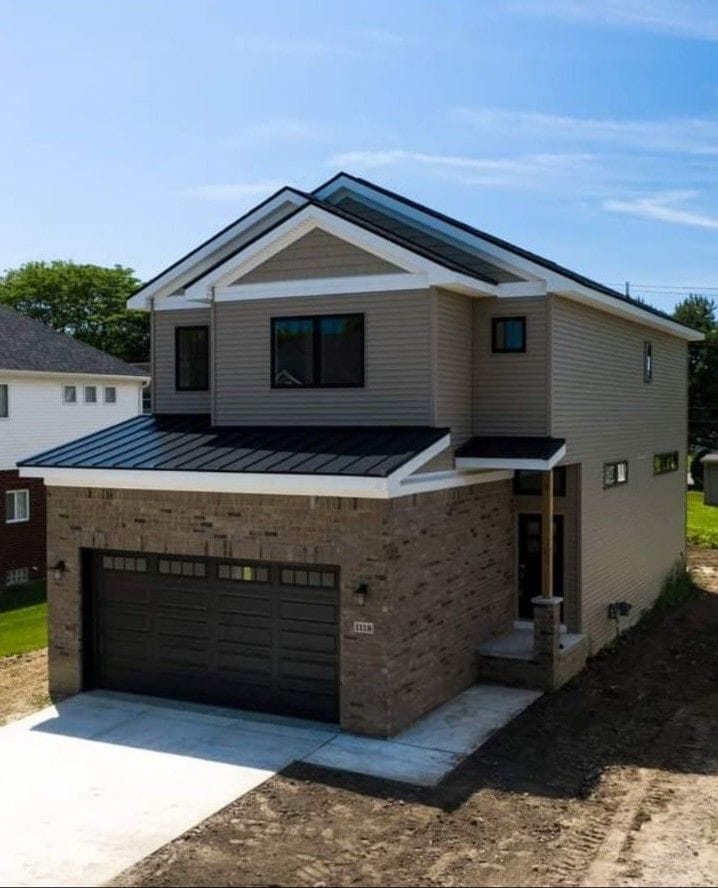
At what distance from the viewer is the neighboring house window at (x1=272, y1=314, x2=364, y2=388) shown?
50.4 ft

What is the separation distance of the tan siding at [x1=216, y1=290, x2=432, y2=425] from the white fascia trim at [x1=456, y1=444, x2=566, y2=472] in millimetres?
875

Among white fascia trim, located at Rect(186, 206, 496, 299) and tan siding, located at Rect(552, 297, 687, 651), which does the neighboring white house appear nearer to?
white fascia trim, located at Rect(186, 206, 496, 299)

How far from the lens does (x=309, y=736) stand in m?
12.9

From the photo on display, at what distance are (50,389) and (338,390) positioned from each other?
17547 millimetres

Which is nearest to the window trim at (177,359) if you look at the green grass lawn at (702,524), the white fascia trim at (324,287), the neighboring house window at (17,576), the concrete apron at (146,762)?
the white fascia trim at (324,287)

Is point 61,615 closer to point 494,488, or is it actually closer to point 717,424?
point 494,488

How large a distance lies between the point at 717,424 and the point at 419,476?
4938cm

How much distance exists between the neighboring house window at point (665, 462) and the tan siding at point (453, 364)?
8.40 metres

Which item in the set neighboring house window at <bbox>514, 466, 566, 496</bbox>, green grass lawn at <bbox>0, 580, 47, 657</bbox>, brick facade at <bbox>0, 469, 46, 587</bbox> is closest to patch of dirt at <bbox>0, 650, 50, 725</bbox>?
green grass lawn at <bbox>0, 580, 47, 657</bbox>

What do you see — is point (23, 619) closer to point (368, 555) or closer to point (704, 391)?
point (368, 555)

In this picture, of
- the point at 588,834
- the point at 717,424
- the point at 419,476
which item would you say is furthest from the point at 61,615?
the point at 717,424

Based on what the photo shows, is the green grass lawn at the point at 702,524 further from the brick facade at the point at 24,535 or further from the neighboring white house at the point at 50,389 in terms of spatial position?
the brick facade at the point at 24,535

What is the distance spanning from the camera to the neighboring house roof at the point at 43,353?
29.3 meters

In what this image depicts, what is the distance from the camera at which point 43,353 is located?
3062cm
